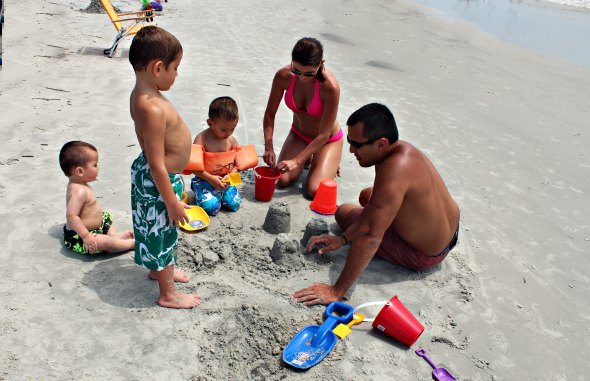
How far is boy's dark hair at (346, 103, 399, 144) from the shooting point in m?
2.92

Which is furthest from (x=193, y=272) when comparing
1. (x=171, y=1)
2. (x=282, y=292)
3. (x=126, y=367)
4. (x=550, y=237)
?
(x=171, y=1)

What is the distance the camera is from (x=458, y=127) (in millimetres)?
6539

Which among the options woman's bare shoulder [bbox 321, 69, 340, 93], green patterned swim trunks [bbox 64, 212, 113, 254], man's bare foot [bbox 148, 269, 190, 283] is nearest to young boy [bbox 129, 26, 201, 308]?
man's bare foot [bbox 148, 269, 190, 283]

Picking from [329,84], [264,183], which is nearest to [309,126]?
[329,84]

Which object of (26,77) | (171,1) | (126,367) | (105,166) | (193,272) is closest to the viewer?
(126,367)

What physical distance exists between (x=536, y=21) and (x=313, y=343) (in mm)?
16130

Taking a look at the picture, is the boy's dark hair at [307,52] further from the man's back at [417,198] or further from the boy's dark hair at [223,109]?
the man's back at [417,198]

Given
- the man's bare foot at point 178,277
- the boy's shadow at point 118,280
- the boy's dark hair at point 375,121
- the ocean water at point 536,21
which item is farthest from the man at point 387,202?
the ocean water at point 536,21

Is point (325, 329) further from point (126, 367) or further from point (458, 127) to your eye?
point (458, 127)

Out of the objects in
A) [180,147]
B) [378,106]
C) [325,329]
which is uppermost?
[378,106]

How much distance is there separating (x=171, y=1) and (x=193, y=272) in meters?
11.4

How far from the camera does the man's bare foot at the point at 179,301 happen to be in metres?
2.92

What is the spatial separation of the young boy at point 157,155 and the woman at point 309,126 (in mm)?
1585

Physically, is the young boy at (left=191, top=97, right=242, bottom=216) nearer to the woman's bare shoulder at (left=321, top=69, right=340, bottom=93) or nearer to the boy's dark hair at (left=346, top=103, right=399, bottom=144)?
the woman's bare shoulder at (left=321, top=69, right=340, bottom=93)
